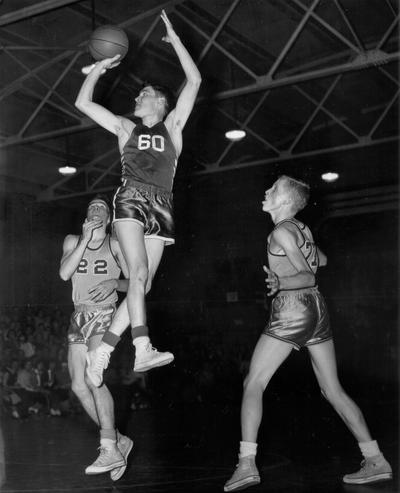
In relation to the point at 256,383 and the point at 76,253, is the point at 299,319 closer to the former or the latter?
the point at 256,383

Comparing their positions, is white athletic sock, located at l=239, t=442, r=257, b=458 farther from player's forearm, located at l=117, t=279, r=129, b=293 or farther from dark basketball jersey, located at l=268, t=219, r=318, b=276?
player's forearm, located at l=117, t=279, r=129, b=293

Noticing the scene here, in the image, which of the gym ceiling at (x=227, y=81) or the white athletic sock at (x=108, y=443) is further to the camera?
the gym ceiling at (x=227, y=81)

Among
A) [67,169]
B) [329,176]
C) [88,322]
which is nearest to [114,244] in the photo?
[88,322]

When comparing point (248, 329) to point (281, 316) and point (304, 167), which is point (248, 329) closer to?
point (304, 167)

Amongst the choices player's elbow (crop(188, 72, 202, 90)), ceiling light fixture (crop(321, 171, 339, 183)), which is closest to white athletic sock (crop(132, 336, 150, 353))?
player's elbow (crop(188, 72, 202, 90))

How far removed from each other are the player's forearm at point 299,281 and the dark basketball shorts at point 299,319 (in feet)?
0.23

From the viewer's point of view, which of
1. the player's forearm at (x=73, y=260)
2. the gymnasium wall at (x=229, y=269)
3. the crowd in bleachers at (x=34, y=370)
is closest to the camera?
the player's forearm at (x=73, y=260)

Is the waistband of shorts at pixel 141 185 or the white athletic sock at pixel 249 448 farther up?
the waistband of shorts at pixel 141 185

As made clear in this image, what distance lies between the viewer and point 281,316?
4.28 m

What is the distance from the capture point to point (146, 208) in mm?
4445

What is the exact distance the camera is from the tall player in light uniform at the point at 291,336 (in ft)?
13.7

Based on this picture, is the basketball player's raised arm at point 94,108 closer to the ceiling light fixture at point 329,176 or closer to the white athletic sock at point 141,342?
the white athletic sock at point 141,342

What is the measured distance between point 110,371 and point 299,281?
7.25 metres

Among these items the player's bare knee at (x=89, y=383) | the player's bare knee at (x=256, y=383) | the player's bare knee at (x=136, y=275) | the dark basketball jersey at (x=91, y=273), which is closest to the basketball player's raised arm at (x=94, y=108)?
the player's bare knee at (x=136, y=275)
